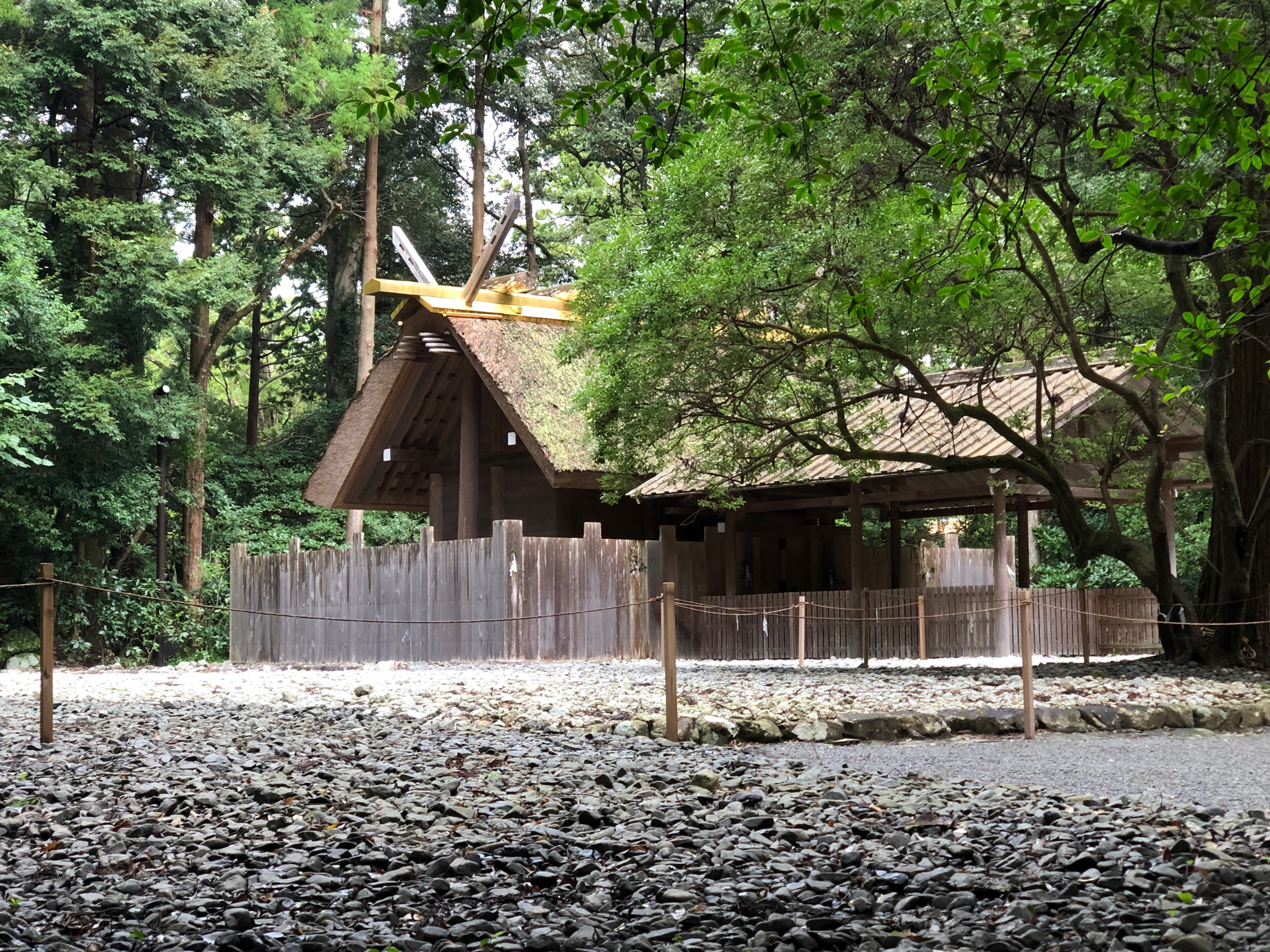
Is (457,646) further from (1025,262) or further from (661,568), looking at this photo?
(1025,262)

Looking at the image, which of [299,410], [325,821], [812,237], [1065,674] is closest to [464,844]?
[325,821]

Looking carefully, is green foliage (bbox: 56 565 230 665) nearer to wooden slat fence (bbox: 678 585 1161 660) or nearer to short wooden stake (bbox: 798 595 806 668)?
wooden slat fence (bbox: 678 585 1161 660)

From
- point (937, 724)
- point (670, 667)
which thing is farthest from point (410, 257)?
point (937, 724)

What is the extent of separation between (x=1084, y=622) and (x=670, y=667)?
25.2ft

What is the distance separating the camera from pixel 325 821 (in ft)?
16.5

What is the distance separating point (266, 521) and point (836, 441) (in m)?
16.3

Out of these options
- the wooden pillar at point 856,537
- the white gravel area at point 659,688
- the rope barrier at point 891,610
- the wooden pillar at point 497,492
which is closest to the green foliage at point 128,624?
the wooden pillar at point 497,492

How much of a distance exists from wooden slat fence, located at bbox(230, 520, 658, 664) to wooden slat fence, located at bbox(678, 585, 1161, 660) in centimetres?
122

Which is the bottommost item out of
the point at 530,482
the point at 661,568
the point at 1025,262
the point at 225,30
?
the point at 661,568

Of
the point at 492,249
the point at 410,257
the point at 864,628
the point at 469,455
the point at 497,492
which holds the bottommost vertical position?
the point at 864,628

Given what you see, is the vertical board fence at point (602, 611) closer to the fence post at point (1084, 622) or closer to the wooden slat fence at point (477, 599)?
the wooden slat fence at point (477, 599)

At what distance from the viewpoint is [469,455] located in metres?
19.3

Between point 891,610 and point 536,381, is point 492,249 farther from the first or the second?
point 891,610

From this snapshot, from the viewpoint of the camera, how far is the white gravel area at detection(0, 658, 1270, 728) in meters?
9.17
